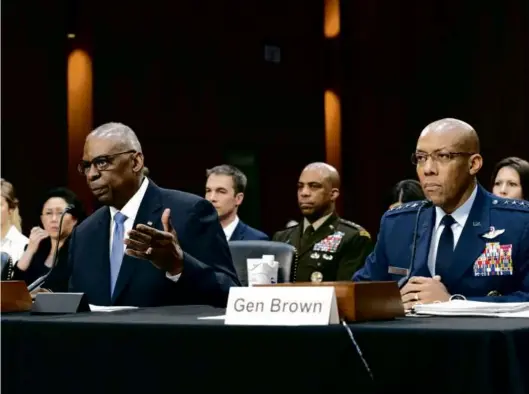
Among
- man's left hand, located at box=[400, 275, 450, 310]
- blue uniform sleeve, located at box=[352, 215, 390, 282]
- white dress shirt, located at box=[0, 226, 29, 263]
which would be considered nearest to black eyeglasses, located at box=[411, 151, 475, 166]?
blue uniform sleeve, located at box=[352, 215, 390, 282]

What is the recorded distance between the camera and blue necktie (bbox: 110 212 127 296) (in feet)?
9.20

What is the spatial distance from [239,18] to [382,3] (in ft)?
4.47

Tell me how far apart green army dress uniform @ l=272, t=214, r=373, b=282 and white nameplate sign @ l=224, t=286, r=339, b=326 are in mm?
3424

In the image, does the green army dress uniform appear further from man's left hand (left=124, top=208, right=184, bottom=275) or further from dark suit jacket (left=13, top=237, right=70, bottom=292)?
man's left hand (left=124, top=208, right=184, bottom=275)

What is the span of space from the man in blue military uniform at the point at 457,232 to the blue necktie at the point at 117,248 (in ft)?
2.56

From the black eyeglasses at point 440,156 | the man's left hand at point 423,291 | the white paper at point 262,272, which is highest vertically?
the black eyeglasses at point 440,156

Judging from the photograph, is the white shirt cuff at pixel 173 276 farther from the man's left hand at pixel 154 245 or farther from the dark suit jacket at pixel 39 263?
the dark suit jacket at pixel 39 263

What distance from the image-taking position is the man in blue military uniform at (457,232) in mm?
2812

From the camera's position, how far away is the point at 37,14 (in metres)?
7.30

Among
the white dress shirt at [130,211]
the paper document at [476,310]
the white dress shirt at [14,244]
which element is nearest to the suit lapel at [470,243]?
the paper document at [476,310]

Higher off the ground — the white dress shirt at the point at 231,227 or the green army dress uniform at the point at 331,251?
the white dress shirt at the point at 231,227

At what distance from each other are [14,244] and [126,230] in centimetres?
278

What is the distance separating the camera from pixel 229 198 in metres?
5.39

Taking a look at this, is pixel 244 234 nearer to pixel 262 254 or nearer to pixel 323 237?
pixel 323 237
